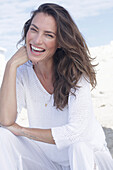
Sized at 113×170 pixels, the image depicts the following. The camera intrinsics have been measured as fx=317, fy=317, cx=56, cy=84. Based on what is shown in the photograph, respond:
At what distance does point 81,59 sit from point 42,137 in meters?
0.66

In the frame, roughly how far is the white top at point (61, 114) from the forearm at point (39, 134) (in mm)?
41

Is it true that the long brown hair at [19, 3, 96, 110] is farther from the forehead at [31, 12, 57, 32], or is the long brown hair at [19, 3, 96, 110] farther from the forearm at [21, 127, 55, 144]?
the forearm at [21, 127, 55, 144]

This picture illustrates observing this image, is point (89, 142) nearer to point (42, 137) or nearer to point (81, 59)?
point (42, 137)

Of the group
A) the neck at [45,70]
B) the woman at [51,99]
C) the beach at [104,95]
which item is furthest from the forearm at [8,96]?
the beach at [104,95]

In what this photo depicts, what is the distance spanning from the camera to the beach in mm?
4825

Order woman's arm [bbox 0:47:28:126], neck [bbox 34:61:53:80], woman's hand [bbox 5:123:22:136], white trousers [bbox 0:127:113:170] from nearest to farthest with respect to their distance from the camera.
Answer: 1. white trousers [bbox 0:127:113:170]
2. woman's hand [bbox 5:123:22:136]
3. woman's arm [bbox 0:47:28:126]
4. neck [bbox 34:61:53:80]

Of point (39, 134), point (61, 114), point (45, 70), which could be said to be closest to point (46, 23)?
point (45, 70)

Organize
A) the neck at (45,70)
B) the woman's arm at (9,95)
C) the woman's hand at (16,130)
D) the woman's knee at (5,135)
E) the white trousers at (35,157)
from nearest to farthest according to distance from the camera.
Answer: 1. the white trousers at (35,157)
2. the woman's knee at (5,135)
3. the woman's hand at (16,130)
4. the woman's arm at (9,95)
5. the neck at (45,70)

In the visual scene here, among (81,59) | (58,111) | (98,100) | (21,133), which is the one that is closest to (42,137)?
(21,133)

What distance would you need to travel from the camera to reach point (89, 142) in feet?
7.30

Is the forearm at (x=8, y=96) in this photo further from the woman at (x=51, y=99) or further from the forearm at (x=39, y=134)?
the forearm at (x=39, y=134)

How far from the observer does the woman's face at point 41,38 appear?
2.32 m

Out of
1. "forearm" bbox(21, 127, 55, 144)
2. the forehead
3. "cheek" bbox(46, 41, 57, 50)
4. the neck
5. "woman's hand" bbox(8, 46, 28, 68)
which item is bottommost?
"forearm" bbox(21, 127, 55, 144)

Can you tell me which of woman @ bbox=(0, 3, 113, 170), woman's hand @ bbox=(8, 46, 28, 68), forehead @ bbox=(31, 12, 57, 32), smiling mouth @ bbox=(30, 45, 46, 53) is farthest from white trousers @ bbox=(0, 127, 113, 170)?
forehead @ bbox=(31, 12, 57, 32)
